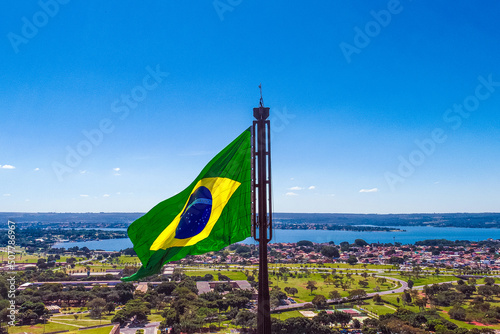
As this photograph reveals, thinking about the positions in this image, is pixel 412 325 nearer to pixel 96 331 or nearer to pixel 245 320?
pixel 245 320

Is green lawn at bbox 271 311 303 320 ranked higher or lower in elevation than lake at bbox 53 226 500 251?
higher

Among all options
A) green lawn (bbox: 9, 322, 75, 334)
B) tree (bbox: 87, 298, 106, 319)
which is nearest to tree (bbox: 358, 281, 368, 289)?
tree (bbox: 87, 298, 106, 319)

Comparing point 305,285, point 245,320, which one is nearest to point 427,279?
point 305,285

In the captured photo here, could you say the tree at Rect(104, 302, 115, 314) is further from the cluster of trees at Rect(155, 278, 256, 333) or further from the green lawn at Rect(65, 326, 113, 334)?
the green lawn at Rect(65, 326, 113, 334)

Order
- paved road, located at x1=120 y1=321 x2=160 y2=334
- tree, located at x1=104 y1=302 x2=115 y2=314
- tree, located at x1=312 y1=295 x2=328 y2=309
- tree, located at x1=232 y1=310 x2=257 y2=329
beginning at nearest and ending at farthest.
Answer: paved road, located at x1=120 y1=321 x2=160 y2=334 → tree, located at x1=232 y1=310 x2=257 y2=329 → tree, located at x1=104 y1=302 x2=115 y2=314 → tree, located at x1=312 y1=295 x2=328 y2=309

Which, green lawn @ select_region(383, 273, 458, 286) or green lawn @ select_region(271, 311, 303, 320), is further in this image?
green lawn @ select_region(383, 273, 458, 286)

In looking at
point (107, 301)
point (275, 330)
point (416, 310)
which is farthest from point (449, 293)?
point (107, 301)

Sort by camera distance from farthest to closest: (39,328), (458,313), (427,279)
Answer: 1. (427,279)
2. (458,313)
3. (39,328)

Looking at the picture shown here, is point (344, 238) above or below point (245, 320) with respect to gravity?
below

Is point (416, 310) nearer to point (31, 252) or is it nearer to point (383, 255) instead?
point (383, 255)
